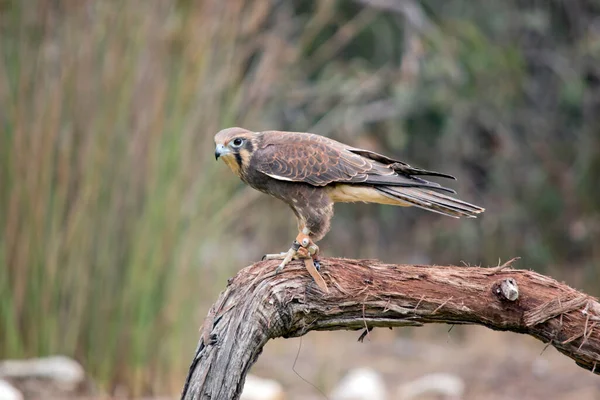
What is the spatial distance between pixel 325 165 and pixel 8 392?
6.60ft

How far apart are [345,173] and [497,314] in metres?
0.81

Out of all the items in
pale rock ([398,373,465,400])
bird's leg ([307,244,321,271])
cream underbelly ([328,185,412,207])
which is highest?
cream underbelly ([328,185,412,207])

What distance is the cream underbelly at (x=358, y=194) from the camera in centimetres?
295

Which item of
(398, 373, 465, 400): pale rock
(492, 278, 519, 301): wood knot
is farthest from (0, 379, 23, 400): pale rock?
(492, 278, 519, 301): wood knot

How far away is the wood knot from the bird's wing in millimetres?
596

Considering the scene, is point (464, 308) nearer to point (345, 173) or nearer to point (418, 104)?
point (345, 173)

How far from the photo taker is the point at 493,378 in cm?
591

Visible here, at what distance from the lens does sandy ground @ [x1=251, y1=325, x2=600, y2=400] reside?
18.5ft

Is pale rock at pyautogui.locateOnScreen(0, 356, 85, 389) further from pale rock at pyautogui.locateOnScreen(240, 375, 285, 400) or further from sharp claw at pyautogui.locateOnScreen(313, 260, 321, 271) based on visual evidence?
sharp claw at pyautogui.locateOnScreen(313, 260, 321, 271)

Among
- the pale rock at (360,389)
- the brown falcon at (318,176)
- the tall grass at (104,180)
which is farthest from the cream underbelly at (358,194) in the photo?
the pale rock at (360,389)

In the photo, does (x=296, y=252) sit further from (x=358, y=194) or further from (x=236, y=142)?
(x=236, y=142)

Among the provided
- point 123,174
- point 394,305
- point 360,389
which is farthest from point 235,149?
point 360,389

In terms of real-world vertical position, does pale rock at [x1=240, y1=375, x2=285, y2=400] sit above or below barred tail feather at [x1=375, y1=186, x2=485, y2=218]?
below

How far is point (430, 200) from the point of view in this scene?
283 cm
